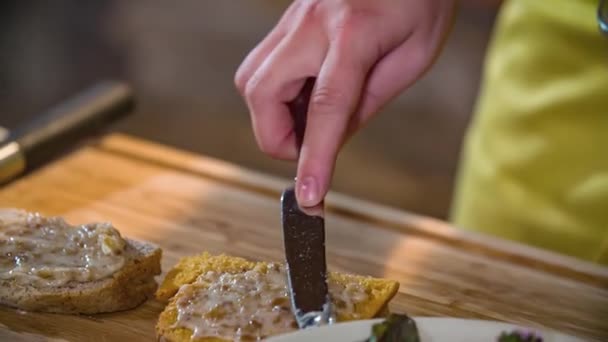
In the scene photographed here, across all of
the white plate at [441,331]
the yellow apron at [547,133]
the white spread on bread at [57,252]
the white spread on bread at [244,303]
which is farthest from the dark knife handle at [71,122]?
the white plate at [441,331]

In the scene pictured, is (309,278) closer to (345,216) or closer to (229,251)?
(229,251)

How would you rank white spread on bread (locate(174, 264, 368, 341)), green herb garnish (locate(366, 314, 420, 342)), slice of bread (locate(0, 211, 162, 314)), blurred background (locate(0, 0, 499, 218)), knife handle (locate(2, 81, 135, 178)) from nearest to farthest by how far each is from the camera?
green herb garnish (locate(366, 314, 420, 342)), white spread on bread (locate(174, 264, 368, 341)), slice of bread (locate(0, 211, 162, 314)), knife handle (locate(2, 81, 135, 178)), blurred background (locate(0, 0, 499, 218))

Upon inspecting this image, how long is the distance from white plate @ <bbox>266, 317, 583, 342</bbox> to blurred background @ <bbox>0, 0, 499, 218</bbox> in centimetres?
271

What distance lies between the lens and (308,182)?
55.0 inches

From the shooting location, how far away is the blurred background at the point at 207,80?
13.6 feet

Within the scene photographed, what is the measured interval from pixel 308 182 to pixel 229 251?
0.32 meters

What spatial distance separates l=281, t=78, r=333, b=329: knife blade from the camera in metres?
1.30

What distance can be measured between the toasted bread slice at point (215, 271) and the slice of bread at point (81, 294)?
2.0 inches

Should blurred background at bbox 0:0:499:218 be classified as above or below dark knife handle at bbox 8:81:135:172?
below

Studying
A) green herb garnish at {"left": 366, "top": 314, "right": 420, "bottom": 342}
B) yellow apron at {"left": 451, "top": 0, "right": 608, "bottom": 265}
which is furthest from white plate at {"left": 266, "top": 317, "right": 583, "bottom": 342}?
Result: yellow apron at {"left": 451, "top": 0, "right": 608, "bottom": 265}

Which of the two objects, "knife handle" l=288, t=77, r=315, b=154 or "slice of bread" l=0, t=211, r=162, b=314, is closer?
"slice of bread" l=0, t=211, r=162, b=314

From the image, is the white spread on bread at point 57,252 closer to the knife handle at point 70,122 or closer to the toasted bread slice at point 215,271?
the toasted bread slice at point 215,271

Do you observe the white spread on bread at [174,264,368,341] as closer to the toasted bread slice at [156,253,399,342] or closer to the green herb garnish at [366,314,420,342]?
the toasted bread slice at [156,253,399,342]

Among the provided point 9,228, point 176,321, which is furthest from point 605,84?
point 9,228
